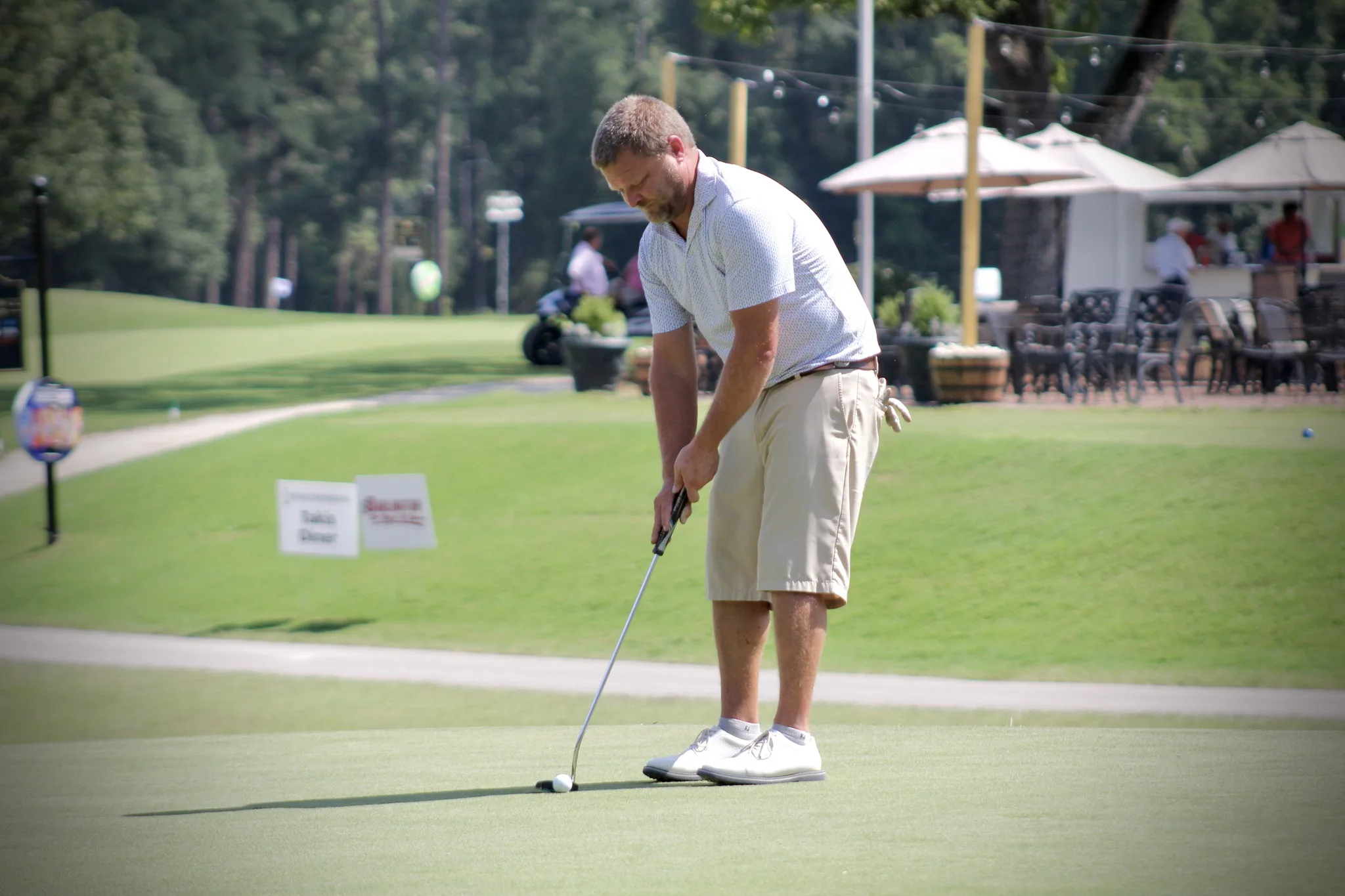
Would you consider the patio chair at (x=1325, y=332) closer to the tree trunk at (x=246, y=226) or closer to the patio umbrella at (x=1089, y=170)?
the patio umbrella at (x=1089, y=170)

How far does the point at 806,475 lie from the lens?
4457mm

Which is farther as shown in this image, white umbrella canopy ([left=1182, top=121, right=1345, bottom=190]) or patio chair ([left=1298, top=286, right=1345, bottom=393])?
white umbrella canopy ([left=1182, top=121, right=1345, bottom=190])

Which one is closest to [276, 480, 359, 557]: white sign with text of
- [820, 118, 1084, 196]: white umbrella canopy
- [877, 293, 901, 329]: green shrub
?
[877, 293, 901, 329]: green shrub

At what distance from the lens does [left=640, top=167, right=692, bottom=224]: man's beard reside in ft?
→ 14.3

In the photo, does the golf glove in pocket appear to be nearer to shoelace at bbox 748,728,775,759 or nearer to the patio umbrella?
shoelace at bbox 748,728,775,759

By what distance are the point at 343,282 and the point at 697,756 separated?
71.3 metres

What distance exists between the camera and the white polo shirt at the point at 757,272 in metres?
4.31

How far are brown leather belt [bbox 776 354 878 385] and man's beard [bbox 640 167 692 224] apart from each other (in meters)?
0.51

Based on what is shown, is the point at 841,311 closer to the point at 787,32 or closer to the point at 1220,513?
the point at 1220,513

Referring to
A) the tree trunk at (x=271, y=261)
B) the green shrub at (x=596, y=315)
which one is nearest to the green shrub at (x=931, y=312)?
the green shrub at (x=596, y=315)

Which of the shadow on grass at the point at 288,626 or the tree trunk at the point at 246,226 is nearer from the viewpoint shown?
the shadow on grass at the point at 288,626

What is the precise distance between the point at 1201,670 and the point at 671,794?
5.20 m

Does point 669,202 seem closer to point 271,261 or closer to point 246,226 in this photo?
point 246,226

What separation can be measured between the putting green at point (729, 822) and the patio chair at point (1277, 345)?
1172cm
